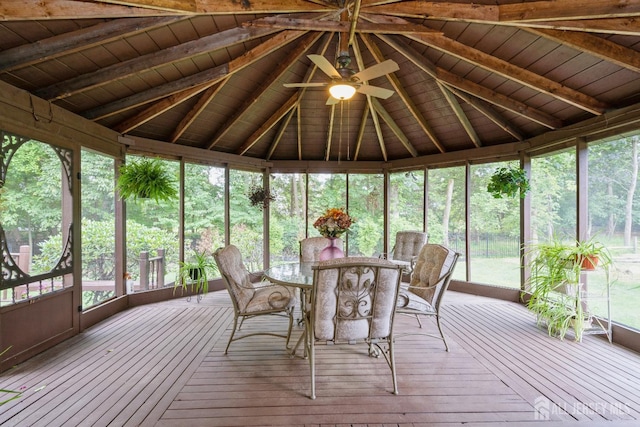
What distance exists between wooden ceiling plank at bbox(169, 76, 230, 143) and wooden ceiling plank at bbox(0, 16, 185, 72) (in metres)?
1.59

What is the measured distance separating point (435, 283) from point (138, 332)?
3750 millimetres

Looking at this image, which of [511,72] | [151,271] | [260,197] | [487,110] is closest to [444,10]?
[511,72]

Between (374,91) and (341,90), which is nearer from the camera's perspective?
(341,90)

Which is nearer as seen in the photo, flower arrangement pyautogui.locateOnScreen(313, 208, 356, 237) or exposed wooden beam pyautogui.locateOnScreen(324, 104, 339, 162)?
flower arrangement pyautogui.locateOnScreen(313, 208, 356, 237)

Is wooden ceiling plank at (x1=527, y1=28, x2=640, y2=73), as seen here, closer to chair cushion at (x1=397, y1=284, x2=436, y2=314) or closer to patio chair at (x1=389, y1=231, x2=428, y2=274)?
chair cushion at (x1=397, y1=284, x2=436, y2=314)

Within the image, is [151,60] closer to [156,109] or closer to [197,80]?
[197,80]

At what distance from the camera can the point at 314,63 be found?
354cm

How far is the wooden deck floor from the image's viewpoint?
2188 millimetres

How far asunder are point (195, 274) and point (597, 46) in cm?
608

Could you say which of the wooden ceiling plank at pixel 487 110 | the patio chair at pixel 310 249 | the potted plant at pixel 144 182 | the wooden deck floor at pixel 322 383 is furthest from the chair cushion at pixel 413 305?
the potted plant at pixel 144 182

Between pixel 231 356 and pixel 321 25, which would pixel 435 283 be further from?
pixel 321 25

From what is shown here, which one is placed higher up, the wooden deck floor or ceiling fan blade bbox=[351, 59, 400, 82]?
ceiling fan blade bbox=[351, 59, 400, 82]

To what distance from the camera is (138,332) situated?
3779mm

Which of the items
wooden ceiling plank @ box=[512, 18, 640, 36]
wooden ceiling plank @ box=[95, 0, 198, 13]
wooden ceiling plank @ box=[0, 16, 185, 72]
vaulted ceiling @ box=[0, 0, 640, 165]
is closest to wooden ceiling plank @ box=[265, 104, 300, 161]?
vaulted ceiling @ box=[0, 0, 640, 165]
